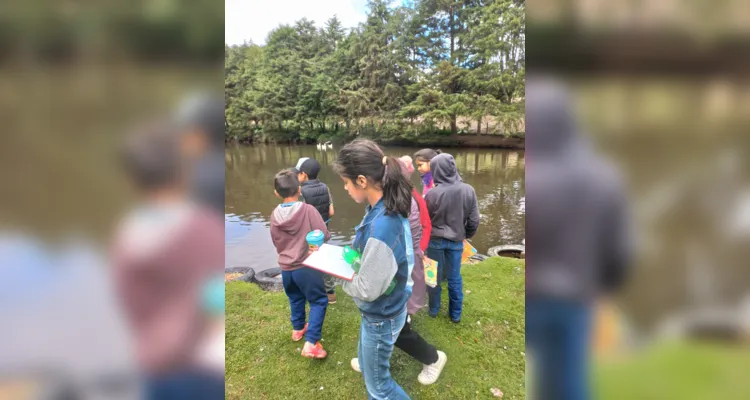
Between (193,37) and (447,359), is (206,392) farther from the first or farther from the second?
(447,359)

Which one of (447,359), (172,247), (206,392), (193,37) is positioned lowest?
(447,359)

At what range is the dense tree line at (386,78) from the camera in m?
23.4

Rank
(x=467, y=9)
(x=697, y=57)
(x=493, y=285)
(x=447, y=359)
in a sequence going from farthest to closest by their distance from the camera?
(x=467, y=9)
(x=493, y=285)
(x=447, y=359)
(x=697, y=57)

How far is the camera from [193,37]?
2.07ft

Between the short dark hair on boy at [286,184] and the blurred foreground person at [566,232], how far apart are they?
2677 millimetres

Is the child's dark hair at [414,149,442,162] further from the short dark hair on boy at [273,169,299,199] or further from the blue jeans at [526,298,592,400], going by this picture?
the blue jeans at [526,298,592,400]

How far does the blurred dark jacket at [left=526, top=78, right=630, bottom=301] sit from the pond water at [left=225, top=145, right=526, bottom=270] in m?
1.18

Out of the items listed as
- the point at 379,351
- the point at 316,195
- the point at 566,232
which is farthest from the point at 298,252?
the point at 566,232

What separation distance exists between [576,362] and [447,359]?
265cm

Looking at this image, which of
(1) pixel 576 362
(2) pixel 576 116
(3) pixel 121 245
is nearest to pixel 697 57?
(2) pixel 576 116

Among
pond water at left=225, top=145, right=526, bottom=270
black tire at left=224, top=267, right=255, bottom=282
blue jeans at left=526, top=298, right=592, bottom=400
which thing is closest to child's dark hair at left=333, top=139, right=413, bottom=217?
pond water at left=225, top=145, right=526, bottom=270

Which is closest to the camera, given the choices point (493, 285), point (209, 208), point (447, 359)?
point (209, 208)

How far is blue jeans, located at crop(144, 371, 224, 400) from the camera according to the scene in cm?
62

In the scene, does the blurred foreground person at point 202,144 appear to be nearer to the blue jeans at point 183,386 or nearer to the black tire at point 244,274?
the blue jeans at point 183,386
